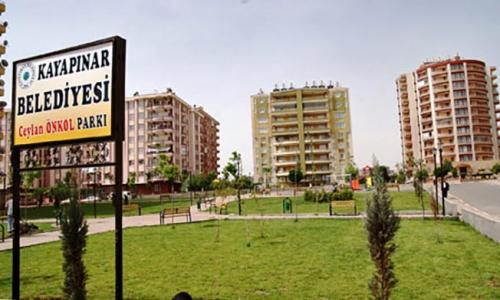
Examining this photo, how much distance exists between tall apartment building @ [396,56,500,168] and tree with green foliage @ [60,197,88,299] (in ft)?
298

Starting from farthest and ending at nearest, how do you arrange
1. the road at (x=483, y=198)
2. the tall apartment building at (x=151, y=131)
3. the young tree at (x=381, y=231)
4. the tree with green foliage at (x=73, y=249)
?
the tall apartment building at (x=151, y=131) < the road at (x=483, y=198) < the tree with green foliage at (x=73, y=249) < the young tree at (x=381, y=231)

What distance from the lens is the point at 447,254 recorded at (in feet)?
31.7

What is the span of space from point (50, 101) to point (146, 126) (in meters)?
76.0

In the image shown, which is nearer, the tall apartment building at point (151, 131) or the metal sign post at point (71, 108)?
the metal sign post at point (71, 108)

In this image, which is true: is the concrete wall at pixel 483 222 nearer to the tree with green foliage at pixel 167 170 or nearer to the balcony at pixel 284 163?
the tree with green foliage at pixel 167 170

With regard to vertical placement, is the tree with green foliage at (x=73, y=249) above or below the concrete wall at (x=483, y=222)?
above

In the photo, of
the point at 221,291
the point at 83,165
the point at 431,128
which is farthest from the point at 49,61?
the point at 431,128

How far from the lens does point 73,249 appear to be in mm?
5602

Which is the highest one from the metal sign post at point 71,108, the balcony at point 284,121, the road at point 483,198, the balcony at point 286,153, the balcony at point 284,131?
the balcony at point 284,121

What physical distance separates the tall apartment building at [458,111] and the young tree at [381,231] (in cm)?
9044

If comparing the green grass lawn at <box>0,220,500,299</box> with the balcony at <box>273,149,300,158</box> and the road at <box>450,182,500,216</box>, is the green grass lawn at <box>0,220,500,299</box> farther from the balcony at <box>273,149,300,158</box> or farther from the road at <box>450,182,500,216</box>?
the balcony at <box>273,149,300,158</box>

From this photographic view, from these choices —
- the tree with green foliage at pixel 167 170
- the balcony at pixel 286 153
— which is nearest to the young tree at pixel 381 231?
the tree with green foliage at pixel 167 170

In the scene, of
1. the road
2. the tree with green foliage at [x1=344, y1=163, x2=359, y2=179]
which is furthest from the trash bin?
the tree with green foliage at [x1=344, y1=163, x2=359, y2=179]

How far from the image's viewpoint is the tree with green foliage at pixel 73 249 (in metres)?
5.52
